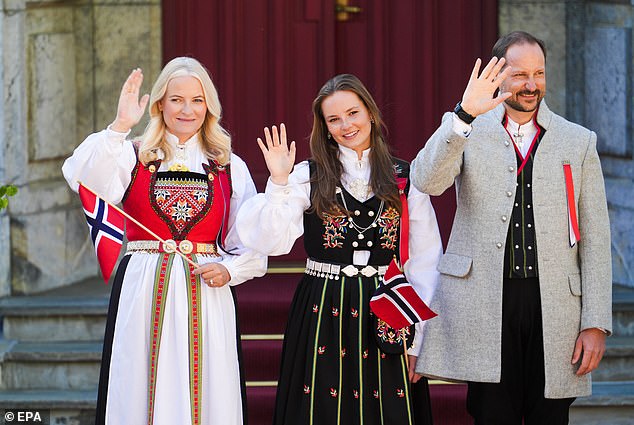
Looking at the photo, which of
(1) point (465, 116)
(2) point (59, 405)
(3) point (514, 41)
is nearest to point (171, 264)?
(1) point (465, 116)

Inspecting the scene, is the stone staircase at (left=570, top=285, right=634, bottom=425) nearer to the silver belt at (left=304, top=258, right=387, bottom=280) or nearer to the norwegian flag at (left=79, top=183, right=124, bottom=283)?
the silver belt at (left=304, top=258, right=387, bottom=280)

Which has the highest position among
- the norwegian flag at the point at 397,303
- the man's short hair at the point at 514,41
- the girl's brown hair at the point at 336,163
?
the man's short hair at the point at 514,41

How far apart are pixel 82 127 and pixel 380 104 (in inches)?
66.7

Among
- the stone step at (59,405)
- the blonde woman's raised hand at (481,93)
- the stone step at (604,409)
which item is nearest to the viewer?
the blonde woman's raised hand at (481,93)

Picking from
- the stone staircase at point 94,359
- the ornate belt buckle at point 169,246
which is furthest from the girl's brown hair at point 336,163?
the stone staircase at point 94,359

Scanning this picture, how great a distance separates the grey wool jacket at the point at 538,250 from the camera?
14.7 ft

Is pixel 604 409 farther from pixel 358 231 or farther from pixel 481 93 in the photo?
pixel 481 93

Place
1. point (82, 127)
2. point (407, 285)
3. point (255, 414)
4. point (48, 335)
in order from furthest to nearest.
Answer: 1. point (82, 127)
2. point (48, 335)
3. point (255, 414)
4. point (407, 285)

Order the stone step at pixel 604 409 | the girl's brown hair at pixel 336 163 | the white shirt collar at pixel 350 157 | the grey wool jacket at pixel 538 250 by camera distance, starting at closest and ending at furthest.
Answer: the grey wool jacket at pixel 538 250, the girl's brown hair at pixel 336 163, the white shirt collar at pixel 350 157, the stone step at pixel 604 409

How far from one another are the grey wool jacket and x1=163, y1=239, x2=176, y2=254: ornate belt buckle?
899 millimetres

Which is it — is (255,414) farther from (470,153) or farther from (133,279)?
(470,153)

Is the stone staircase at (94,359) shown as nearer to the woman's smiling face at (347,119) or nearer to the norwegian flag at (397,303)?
the norwegian flag at (397,303)

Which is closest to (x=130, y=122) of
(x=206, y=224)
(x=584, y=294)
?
(x=206, y=224)

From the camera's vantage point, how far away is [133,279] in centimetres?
468
